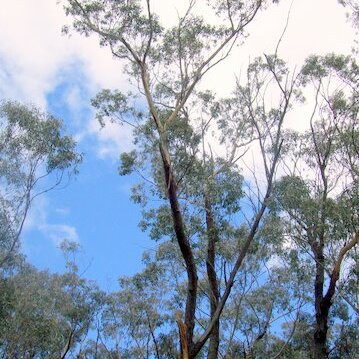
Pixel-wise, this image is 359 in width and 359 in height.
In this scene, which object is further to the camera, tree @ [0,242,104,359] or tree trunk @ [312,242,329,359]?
tree @ [0,242,104,359]

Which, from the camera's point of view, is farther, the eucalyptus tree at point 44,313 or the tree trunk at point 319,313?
the eucalyptus tree at point 44,313

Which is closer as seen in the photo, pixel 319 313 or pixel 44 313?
pixel 319 313

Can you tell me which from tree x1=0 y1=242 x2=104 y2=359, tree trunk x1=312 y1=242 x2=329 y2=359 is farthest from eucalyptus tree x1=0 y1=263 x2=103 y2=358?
tree trunk x1=312 y1=242 x2=329 y2=359

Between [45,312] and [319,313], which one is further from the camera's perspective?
[45,312]

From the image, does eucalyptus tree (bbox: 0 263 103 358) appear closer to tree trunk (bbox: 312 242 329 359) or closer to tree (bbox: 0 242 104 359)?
tree (bbox: 0 242 104 359)

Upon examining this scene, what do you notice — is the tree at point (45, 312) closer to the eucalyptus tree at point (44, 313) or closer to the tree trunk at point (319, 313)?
the eucalyptus tree at point (44, 313)

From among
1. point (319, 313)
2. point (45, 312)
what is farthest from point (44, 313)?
point (319, 313)

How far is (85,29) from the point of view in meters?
13.9

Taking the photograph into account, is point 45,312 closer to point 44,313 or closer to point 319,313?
point 44,313

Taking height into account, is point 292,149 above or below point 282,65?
below

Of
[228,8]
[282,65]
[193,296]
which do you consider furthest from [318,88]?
[193,296]

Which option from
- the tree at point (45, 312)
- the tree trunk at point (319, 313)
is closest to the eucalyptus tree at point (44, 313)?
the tree at point (45, 312)

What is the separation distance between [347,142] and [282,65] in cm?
290

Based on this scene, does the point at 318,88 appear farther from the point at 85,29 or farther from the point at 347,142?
the point at 85,29
